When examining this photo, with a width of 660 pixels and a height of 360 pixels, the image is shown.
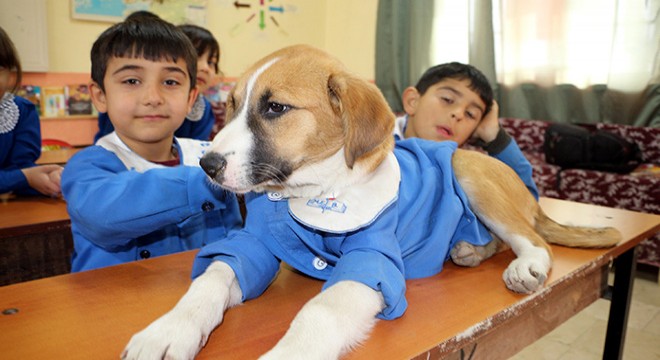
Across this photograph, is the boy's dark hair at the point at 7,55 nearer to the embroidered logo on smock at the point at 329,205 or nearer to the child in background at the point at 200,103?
the child in background at the point at 200,103

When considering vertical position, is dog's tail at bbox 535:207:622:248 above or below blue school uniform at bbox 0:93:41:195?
below

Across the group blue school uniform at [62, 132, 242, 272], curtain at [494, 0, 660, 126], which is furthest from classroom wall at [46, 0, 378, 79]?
blue school uniform at [62, 132, 242, 272]

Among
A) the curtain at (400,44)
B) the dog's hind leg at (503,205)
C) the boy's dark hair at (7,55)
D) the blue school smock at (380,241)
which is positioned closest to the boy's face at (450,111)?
the dog's hind leg at (503,205)

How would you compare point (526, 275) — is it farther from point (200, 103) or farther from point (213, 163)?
point (200, 103)

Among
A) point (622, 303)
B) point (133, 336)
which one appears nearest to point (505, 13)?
point (622, 303)

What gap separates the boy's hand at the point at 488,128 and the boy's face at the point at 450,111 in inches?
1.2

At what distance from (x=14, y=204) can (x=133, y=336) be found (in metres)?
1.64

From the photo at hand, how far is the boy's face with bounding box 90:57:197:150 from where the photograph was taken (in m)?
1.71

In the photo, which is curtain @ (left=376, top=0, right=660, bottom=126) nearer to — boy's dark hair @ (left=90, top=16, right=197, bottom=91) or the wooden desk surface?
boy's dark hair @ (left=90, top=16, right=197, bottom=91)

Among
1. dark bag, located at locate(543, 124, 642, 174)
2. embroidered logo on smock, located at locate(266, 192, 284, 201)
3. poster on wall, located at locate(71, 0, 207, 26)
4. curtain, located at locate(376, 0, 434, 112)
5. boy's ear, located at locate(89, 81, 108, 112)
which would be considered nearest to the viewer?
embroidered logo on smock, located at locate(266, 192, 284, 201)

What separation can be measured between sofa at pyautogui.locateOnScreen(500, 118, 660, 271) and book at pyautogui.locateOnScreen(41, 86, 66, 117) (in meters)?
4.78

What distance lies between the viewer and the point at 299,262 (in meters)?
1.21

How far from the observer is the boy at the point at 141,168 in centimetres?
126

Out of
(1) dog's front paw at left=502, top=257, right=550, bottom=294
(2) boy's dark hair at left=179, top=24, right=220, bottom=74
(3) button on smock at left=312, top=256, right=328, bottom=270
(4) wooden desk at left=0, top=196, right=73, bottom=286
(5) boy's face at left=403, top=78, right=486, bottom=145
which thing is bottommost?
(4) wooden desk at left=0, top=196, right=73, bottom=286
